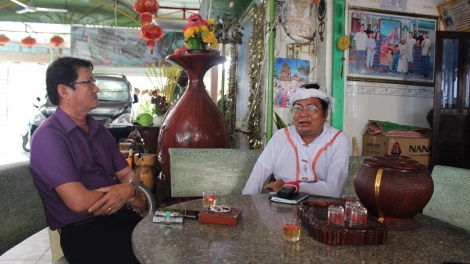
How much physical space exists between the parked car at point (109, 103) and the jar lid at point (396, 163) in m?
6.00

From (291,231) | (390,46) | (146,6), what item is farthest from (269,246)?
(146,6)

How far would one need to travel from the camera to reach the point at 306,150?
2.29m

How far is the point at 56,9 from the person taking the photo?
891cm

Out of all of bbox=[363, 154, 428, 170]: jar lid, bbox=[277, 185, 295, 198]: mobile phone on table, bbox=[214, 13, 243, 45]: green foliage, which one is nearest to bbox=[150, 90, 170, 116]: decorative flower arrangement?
bbox=[214, 13, 243, 45]: green foliage

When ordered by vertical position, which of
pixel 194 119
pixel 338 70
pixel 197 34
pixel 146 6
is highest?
pixel 146 6

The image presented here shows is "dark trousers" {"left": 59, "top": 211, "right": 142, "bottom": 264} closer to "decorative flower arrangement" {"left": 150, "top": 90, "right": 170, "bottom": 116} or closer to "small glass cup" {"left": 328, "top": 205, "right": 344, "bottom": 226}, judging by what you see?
"small glass cup" {"left": 328, "top": 205, "right": 344, "bottom": 226}

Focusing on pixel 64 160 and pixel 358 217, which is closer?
pixel 358 217

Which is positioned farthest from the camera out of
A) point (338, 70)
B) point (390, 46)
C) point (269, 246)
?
point (390, 46)

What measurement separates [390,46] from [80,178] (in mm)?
3497

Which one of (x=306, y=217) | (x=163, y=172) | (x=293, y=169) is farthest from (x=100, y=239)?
(x=163, y=172)

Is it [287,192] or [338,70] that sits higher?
[338,70]

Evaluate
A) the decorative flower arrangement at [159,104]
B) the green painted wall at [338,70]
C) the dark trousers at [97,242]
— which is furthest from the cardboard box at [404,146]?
the dark trousers at [97,242]

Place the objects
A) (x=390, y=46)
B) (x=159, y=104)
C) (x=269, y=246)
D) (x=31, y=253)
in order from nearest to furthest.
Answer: (x=269, y=246), (x=31, y=253), (x=390, y=46), (x=159, y=104)

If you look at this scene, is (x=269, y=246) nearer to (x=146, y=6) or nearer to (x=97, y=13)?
(x=146, y=6)
